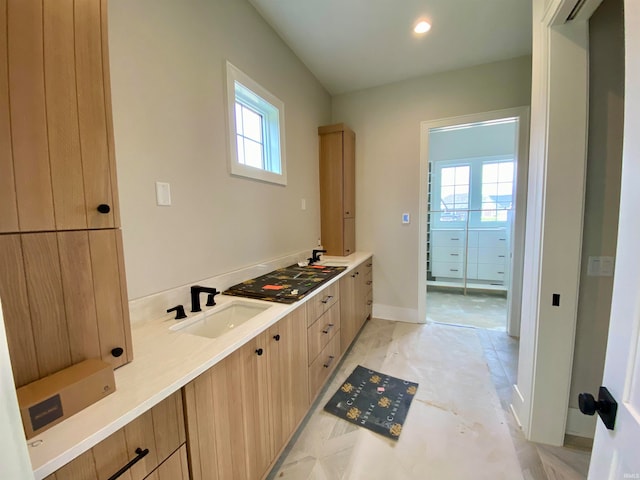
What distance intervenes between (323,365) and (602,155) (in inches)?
80.5

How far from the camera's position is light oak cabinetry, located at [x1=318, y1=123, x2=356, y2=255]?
9.80ft

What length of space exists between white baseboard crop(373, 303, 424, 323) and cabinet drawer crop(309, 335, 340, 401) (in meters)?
1.31

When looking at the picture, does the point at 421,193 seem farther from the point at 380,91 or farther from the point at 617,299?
the point at 617,299

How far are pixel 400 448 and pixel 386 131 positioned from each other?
9.76 ft

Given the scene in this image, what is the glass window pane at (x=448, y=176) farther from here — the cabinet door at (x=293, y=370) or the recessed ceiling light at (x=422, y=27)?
the cabinet door at (x=293, y=370)

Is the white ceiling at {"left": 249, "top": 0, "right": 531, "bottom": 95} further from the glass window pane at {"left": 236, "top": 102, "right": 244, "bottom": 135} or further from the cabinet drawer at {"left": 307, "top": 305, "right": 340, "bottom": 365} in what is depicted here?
the cabinet drawer at {"left": 307, "top": 305, "right": 340, "bottom": 365}

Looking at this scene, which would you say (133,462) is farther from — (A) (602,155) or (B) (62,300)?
(A) (602,155)

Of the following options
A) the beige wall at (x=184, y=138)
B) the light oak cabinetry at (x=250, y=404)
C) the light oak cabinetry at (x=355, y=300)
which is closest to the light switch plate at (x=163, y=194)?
the beige wall at (x=184, y=138)

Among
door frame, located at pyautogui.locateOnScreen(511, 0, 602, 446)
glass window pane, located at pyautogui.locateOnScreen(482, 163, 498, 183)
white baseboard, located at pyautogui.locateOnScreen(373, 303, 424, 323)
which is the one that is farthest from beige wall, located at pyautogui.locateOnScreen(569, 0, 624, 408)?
glass window pane, located at pyautogui.locateOnScreen(482, 163, 498, 183)

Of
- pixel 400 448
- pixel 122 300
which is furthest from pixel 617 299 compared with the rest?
pixel 400 448

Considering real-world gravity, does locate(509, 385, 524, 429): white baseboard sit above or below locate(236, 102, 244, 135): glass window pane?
below

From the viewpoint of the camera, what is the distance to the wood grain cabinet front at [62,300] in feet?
2.08

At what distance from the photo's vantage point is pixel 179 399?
2.65 ft

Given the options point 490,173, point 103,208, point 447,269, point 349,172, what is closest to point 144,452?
point 103,208
